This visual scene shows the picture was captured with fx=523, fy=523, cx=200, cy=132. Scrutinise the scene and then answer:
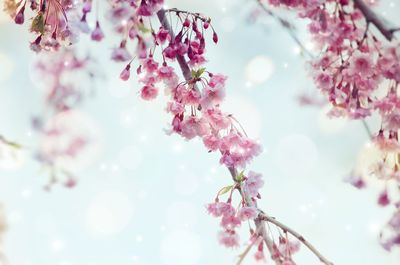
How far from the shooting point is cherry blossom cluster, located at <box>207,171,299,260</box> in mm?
1705

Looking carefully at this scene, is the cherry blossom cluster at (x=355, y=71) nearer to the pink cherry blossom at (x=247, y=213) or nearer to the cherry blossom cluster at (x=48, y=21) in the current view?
the pink cherry blossom at (x=247, y=213)

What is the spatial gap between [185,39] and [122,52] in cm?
37

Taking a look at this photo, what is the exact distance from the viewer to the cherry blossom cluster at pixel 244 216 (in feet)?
5.59

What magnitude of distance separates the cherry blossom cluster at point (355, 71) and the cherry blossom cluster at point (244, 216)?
33 centimetres

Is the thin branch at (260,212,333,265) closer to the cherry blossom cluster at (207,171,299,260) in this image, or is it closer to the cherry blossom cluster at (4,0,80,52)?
the cherry blossom cluster at (207,171,299,260)

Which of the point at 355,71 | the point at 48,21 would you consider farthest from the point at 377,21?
the point at 48,21

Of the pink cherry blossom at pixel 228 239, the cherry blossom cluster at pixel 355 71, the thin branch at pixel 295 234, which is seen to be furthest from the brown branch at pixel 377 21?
the pink cherry blossom at pixel 228 239

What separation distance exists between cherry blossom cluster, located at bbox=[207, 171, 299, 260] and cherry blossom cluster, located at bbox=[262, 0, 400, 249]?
0.33 meters

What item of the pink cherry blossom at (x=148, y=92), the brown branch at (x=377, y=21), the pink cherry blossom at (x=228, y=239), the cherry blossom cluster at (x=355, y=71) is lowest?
the pink cherry blossom at (x=228, y=239)

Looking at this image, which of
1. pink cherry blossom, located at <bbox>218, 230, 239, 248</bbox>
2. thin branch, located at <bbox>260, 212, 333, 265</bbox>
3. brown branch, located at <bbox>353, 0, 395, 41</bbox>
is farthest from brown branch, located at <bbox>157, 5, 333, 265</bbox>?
brown branch, located at <bbox>353, 0, 395, 41</bbox>

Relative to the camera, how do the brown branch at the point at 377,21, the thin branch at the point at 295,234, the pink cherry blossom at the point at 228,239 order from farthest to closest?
1. the pink cherry blossom at the point at 228,239
2. the thin branch at the point at 295,234
3. the brown branch at the point at 377,21

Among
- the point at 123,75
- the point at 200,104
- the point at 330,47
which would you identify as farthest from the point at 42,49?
the point at 330,47

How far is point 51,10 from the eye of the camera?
1931mm

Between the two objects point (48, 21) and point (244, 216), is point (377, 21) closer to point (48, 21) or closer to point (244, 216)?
point (244, 216)
